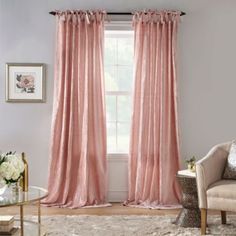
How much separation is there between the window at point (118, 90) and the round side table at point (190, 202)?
155cm

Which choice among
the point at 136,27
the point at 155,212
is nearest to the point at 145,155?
the point at 155,212

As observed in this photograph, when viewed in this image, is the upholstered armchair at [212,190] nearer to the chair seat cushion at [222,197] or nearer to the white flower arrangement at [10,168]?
the chair seat cushion at [222,197]

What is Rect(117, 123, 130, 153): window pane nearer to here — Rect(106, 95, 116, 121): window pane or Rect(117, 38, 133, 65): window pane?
Rect(106, 95, 116, 121): window pane

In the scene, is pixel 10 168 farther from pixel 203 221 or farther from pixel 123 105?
pixel 123 105

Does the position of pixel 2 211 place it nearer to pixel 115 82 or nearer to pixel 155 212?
pixel 155 212

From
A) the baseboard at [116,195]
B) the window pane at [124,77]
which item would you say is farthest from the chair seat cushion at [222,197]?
the window pane at [124,77]

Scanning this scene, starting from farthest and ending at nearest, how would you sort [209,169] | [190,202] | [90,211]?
[90,211] → [190,202] → [209,169]

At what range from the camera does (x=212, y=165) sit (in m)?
4.69

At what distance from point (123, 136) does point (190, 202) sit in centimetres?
176

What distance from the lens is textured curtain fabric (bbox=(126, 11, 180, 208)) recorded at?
19.2 ft

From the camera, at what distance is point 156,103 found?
5.88 meters

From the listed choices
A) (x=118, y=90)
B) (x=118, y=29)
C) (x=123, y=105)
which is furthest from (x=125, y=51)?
(x=123, y=105)

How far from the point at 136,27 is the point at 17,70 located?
1.55 m

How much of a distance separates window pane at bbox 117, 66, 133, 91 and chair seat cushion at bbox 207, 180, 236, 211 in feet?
7.21
